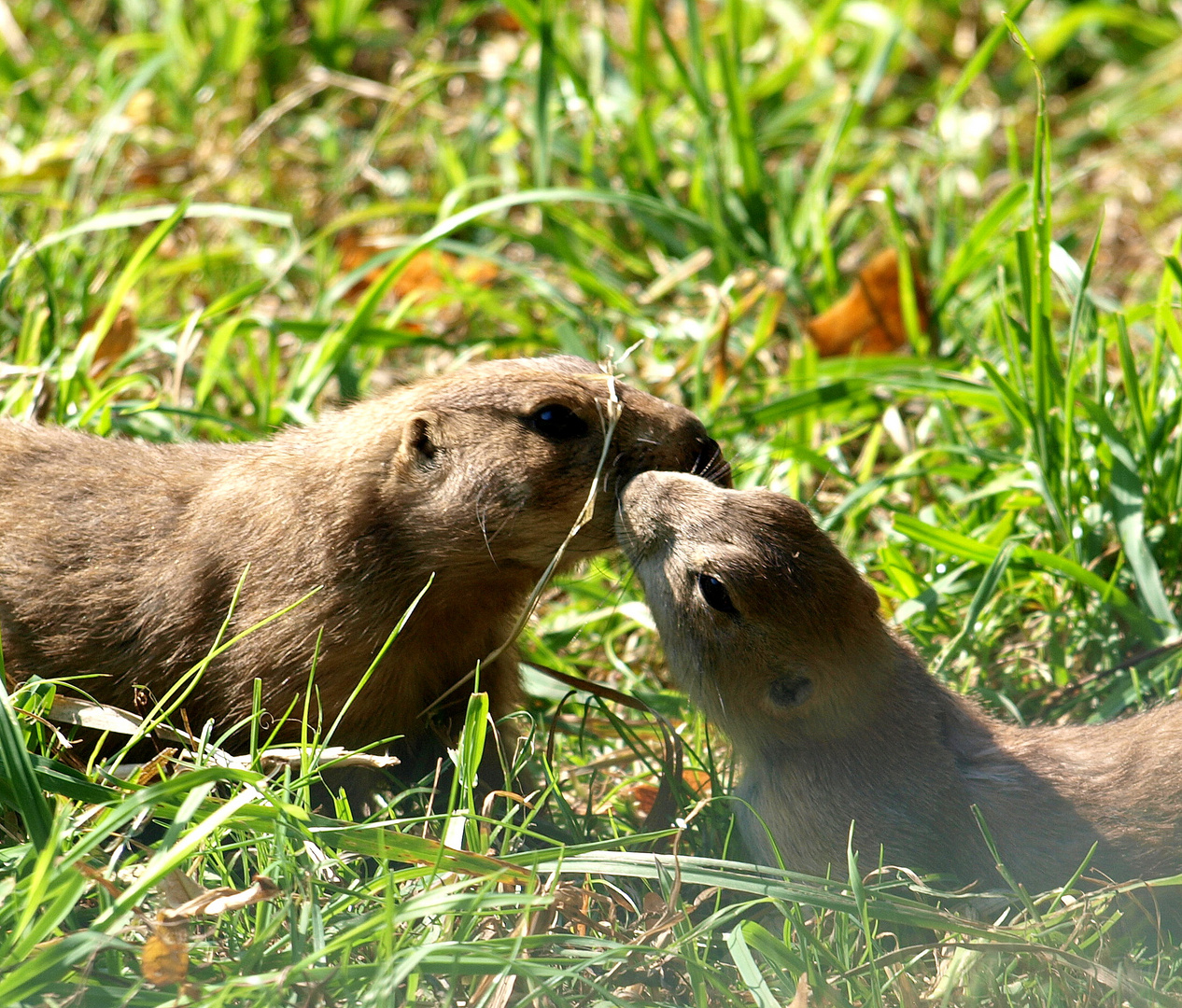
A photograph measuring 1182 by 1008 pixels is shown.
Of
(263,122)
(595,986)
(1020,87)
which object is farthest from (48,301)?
(1020,87)

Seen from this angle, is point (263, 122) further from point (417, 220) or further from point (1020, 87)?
point (1020, 87)

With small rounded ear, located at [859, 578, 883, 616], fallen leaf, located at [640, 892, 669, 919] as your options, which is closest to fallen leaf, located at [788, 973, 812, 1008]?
fallen leaf, located at [640, 892, 669, 919]

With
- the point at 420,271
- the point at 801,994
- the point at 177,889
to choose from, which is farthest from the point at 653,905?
the point at 420,271

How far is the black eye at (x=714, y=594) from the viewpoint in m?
3.75

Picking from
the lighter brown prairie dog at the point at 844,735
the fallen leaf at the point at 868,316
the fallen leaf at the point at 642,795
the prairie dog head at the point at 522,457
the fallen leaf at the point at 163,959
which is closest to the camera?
the fallen leaf at the point at 163,959

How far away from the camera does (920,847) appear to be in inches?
146

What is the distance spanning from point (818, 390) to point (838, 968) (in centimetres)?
263

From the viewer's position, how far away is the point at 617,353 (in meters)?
5.89

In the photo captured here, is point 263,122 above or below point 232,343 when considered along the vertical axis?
above

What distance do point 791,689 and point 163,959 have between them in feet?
5.96

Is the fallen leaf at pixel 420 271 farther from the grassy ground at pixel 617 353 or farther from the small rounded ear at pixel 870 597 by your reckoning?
the small rounded ear at pixel 870 597

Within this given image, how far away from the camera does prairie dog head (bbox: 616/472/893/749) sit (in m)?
3.69

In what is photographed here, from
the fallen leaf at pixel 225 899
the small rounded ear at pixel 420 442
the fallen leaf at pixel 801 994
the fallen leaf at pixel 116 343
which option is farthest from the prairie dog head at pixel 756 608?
the fallen leaf at pixel 116 343

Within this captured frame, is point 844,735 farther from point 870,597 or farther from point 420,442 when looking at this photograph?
point 420,442
